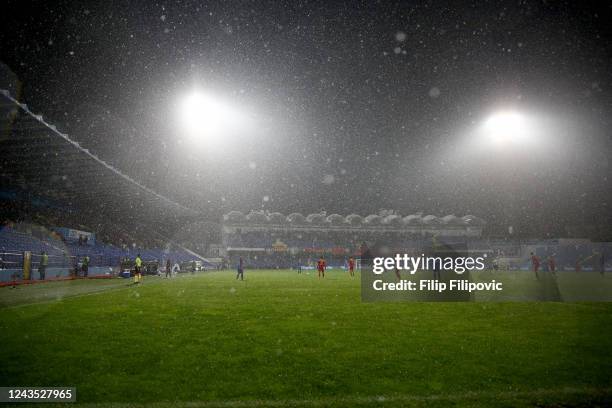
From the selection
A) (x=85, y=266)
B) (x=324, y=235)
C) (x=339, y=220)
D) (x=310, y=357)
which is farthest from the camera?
(x=339, y=220)

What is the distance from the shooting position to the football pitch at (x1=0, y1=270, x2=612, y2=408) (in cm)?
485

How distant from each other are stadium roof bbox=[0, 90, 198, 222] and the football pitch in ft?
57.0

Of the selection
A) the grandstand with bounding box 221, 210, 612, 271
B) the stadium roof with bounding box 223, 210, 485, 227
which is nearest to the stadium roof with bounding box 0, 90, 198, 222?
the grandstand with bounding box 221, 210, 612, 271

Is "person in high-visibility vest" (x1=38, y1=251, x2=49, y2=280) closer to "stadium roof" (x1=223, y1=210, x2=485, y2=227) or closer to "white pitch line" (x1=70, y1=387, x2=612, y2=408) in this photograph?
"white pitch line" (x1=70, y1=387, x2=612, y2=408)

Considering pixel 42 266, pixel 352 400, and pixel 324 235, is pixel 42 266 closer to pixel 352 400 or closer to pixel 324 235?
pixel 352 400

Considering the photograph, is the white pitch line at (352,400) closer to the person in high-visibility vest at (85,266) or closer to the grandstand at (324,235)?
the person in high-visibility vest at (85,266)

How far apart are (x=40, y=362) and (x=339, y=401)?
465 cm

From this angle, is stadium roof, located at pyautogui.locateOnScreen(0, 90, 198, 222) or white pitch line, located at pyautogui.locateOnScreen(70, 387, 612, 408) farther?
stadium roof, located at pyautogui.locateOnScreen(0, 90, 198, 222)

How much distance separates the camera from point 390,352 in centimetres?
678

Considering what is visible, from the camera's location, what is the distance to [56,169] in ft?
105

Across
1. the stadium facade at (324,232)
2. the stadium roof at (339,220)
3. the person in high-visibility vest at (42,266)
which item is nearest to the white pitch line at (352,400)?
the person in high-visibility vest at (42,266)

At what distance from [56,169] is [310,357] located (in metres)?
33.4

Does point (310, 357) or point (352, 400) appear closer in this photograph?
point (352, 400)

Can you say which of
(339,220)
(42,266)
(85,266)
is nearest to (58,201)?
(85,266)
